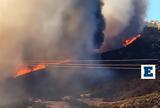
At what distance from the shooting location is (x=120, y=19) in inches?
3986

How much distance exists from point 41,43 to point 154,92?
27.8 m

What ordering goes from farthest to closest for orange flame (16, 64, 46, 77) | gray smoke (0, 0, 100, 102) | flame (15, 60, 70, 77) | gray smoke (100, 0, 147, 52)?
gray smoke (100, 0, 147, 52), flame (15, 60, 70, 77), orange flame (16, 64, 46, 77), gray smoke (0, 0, 100, 102)

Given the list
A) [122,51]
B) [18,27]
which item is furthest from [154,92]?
[18,27]

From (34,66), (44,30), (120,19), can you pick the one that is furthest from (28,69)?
(120,19)

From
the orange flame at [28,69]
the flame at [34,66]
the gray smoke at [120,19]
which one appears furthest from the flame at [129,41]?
the orange flame at [28,69]

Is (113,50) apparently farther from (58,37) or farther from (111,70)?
(58,37)

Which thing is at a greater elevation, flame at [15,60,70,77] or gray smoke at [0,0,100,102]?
gray smoke at [0,0,100,102]

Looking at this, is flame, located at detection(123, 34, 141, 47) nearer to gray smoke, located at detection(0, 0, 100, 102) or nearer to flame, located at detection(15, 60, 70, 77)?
gray smoke, located at detection(0, 0, 100, 102)

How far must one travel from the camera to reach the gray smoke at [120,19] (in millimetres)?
98250

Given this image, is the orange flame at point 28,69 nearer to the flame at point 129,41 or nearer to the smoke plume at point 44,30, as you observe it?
the smoke plume at point 44,30

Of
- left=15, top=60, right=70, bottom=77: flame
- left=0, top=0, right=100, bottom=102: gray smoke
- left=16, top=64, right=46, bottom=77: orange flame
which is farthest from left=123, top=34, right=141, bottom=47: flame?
left=16, top=64, right=46, bottom=77: orange flame

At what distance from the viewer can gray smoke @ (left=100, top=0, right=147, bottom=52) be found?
3868 inches

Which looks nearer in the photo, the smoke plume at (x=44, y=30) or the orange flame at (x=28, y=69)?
the smoke plume at (x=44, y=30)

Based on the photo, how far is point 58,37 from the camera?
82.9 meters
